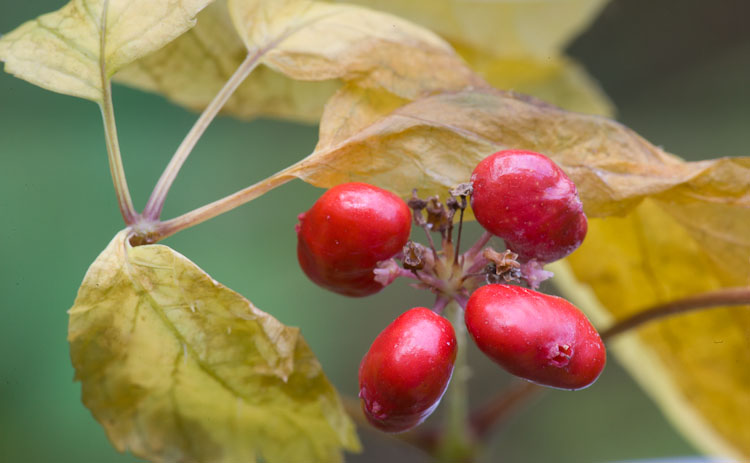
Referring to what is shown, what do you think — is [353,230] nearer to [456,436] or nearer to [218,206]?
[218,206]

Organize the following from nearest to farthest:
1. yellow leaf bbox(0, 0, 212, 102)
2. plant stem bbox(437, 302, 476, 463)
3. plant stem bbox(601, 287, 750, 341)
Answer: yellow leaf bbox(0, 0, 212, 102) < plant stem bbox(601, 287, 750, 341) < plant stem bbox(437, 302, 476, 463)

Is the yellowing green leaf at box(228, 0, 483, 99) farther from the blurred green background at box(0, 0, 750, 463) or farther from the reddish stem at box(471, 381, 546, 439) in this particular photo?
the reddish stem at box(471, 381, 546, 439)

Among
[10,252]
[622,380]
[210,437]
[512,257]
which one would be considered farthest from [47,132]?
[622,380]

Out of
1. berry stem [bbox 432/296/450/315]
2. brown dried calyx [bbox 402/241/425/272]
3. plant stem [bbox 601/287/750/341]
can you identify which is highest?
plant stem [bbox 601/287/750/341]

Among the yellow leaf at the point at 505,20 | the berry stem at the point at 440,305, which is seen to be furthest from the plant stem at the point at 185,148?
the yellow leaf at the point at 505,20

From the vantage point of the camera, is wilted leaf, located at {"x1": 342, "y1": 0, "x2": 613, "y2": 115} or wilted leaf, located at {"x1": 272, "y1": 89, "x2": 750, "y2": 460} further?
wilted leaf, located at {"x1": 342, "y1": 0, "x2": 613, "y2": 115}

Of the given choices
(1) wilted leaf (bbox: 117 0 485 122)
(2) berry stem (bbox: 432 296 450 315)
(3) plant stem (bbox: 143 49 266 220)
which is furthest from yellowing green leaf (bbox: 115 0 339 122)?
(2) berry stem (bbox: 432 296 450 315)

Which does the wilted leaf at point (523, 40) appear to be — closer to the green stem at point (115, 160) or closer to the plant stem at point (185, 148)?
the plant stem at point (185, 148)
